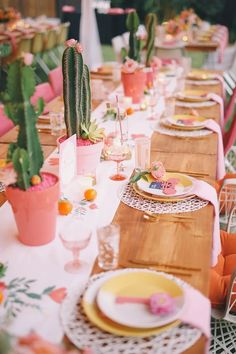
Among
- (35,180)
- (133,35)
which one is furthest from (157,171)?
(133,35)

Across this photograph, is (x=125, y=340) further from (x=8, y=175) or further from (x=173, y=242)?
(x=8, y=175)

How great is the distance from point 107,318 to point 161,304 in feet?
0.44

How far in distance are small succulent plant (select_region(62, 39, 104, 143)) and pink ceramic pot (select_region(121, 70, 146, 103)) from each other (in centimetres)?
119

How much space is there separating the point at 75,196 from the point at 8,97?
594 millimetres

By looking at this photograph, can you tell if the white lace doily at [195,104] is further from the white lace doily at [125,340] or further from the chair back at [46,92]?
the white lace doily at [125,340]

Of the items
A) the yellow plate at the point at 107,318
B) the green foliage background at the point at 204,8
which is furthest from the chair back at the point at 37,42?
the yellow plate at the point at 107,318

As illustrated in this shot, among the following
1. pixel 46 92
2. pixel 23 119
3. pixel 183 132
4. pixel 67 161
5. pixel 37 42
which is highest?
pixel 23 119

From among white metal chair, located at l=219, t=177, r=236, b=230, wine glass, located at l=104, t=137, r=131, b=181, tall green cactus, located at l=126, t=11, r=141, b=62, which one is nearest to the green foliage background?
tall green cactus, located at l=126, t=11, r=141, b=62

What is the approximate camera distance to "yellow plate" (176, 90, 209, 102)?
3324 millimetres

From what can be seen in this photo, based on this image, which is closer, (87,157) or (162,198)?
(162,198)

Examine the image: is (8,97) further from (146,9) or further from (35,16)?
(146,9)

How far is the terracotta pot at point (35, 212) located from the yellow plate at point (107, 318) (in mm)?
275

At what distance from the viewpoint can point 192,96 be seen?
3.40m

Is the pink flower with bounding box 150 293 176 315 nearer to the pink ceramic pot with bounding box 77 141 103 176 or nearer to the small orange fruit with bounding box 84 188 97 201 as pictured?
the small orange fruit with bounding box 84 188 97 201
